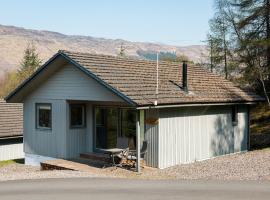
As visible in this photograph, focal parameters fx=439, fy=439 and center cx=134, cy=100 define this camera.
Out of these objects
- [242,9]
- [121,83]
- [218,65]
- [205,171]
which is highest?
[242,9]

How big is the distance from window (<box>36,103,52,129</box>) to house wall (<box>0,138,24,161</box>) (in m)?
6.40

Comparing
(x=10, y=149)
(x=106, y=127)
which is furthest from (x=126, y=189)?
(x=10, y=149)

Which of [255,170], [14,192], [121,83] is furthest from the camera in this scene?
Answer: [121,83]

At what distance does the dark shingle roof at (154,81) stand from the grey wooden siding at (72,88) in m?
0.65

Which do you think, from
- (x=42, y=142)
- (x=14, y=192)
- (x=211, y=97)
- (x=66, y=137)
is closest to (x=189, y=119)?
(x=211, y=97)

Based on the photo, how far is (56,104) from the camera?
20.7 metres

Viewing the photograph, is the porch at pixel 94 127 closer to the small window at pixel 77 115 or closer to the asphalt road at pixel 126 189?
the small window at pixel 77 115

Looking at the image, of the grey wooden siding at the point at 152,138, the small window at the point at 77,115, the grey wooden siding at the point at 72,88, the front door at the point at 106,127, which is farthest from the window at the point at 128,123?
the small window at the point at 77,115

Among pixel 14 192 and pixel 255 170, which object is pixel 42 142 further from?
pixel 255 170

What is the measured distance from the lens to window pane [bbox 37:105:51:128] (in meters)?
21.3

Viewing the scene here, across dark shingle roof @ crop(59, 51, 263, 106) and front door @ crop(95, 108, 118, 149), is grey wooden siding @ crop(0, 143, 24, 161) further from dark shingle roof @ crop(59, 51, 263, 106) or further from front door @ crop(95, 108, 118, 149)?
dark shingle roof @ crop(59, 51, 263, 106)

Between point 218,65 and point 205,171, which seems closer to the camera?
point 205,171

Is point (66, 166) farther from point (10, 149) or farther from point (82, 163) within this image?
point (10, 149)

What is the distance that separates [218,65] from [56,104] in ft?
99.9
